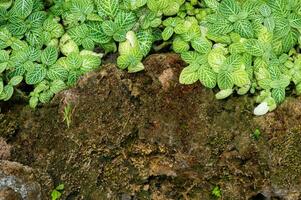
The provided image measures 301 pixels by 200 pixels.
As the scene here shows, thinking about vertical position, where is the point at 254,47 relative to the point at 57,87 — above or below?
above

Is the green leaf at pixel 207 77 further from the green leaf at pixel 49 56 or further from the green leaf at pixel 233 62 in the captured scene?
the green leaf at pixel 49 56

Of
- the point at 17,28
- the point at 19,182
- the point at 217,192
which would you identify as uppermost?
the point at 17,28

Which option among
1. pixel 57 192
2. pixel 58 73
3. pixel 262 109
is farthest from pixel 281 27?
pixel 57 192

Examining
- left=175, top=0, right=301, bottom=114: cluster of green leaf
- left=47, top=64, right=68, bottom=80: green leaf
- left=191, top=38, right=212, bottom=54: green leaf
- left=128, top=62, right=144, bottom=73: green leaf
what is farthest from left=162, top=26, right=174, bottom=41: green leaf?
left=47, top=64, right=68, bottom=80: green leaf

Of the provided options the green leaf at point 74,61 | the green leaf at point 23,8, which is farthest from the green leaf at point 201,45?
the green leaf at point 23,8

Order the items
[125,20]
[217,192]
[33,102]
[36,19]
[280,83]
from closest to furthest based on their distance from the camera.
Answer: [217,192] < [280,83] < [33,102] < [125,20] < [36,19]

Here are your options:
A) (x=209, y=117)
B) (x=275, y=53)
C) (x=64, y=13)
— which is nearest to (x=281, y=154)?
(x=209, y=117)

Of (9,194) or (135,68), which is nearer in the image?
(9,194)

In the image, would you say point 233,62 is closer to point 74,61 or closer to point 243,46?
point 243,46
